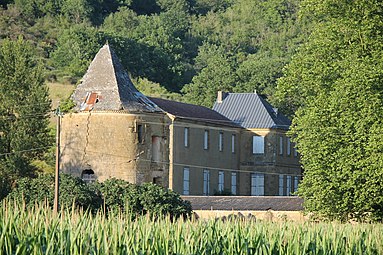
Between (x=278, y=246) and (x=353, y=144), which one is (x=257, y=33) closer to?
(x=353, y=144)

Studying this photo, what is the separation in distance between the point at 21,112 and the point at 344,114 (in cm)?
2777

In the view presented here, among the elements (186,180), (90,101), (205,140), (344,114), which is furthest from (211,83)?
(344,114)

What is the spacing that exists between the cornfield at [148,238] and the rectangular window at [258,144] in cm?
4760

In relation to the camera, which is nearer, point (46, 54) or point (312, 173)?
point (312, 173)

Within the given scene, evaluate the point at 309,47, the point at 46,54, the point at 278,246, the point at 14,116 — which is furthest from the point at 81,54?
the point at 278,246

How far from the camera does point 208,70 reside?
94500 millimetres

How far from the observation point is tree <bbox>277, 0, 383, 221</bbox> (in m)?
40.4

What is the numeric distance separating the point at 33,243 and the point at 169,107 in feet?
163

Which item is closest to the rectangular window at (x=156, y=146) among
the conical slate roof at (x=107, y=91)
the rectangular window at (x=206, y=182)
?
the conical slate roof at (x=107, y=91)

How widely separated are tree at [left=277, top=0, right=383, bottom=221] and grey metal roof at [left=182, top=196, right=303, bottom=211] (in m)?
9.85

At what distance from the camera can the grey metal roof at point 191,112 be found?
67.1 metres

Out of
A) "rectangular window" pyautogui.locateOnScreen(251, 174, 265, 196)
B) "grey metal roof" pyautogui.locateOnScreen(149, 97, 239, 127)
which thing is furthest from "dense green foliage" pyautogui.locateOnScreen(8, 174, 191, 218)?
"rectangular window" pyautogui.locateOnScreen(251, 174, 265, 196)

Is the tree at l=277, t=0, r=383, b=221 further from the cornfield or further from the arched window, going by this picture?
the arched window

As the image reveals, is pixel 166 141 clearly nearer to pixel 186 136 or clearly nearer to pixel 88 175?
pixel 186 136
